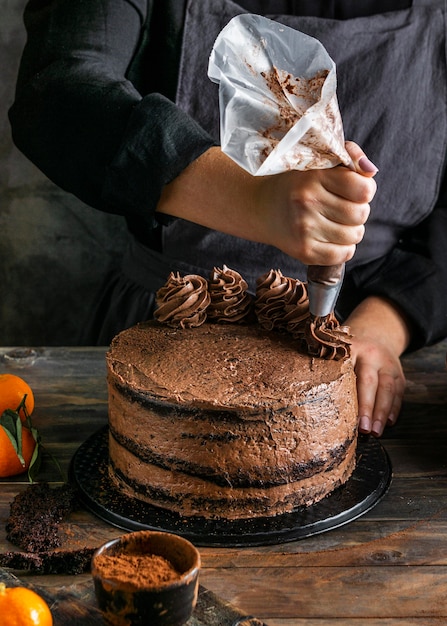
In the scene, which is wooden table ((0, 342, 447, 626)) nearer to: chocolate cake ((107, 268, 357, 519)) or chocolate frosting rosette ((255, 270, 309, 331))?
chocolate cake ((107, 268, 357, 519))

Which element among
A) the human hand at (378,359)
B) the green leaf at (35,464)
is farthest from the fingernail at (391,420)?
the green leaf at (35,464)

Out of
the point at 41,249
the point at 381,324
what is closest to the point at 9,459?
the point at 381,324

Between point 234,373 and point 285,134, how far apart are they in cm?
37

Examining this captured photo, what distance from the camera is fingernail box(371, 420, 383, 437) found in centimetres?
155

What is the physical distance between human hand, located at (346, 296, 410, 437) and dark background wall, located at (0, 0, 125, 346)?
975 mm

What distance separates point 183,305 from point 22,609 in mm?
658

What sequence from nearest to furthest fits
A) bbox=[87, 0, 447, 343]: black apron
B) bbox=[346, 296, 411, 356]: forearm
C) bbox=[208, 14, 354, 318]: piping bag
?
bbox=[208, 14, 354, 318]: piping bag, bbox=[346, 296, 411, 356]: forearm, bbox=[87, 0, 447, 343]: black apron

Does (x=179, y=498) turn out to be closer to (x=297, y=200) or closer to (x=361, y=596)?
(x=361, y=596)

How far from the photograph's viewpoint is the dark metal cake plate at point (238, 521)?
48.5 inches

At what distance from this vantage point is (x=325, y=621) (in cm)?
104

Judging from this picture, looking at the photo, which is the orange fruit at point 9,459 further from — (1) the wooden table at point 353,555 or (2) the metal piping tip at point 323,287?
(2) the metal piping tip at point 323,287

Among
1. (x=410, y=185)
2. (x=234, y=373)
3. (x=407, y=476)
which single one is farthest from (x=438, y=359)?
(x=234, y=373)

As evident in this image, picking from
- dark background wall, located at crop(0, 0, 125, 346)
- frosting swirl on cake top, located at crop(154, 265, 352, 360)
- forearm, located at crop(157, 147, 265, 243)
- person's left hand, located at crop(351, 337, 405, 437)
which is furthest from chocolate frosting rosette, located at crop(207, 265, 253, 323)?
dark background wall, located at crop(0, 0, 125, 346)

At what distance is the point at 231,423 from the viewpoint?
125 cm
